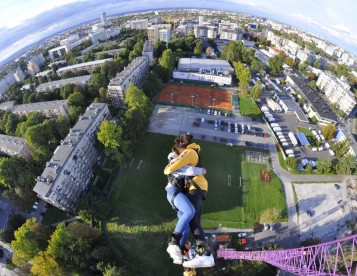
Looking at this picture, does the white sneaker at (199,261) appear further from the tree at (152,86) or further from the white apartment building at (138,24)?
the white apartment building at (138,24)

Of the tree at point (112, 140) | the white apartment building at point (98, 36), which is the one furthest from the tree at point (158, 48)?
the tree at point (112, 140)

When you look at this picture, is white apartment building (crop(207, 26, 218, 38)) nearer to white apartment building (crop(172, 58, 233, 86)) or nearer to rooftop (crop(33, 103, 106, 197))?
white apartment building (crop(172, 58, 233, 86))

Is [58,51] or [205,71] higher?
[58,51]

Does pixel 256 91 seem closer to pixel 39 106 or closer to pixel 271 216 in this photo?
pixel 271 216

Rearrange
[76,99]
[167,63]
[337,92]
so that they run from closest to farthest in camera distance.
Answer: [76,99] < [167,63] < [337,92]

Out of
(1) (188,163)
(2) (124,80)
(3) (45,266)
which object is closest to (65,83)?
(2) (124,80)

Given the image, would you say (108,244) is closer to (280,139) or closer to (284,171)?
(284,171)
